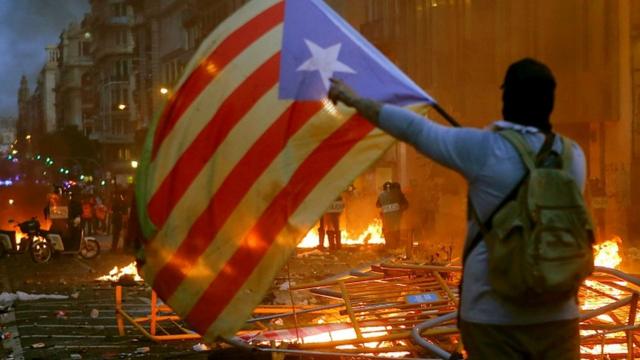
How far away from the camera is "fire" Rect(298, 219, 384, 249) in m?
21.0

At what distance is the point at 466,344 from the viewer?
2965mm

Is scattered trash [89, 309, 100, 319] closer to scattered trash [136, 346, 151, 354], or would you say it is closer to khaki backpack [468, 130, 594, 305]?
scattered trash [136, 346, 151, 354]

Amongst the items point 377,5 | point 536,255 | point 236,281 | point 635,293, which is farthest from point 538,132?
point 377,5

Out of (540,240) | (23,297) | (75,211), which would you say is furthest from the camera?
(75,211)

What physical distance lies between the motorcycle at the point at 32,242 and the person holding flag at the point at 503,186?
1710 cm

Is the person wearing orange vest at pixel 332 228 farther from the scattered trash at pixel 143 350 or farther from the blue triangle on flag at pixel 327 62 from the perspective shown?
the blue triangle on flag at pixel 327 62

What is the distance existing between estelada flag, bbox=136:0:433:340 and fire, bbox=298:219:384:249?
1631 centimetres

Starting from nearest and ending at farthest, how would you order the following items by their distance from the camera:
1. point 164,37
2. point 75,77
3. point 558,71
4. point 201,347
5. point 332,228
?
point 201,347 < point 332,228 < point 558,71 < point 164,37 < point 75,77

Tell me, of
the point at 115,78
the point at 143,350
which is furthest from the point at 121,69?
the point at 143,350

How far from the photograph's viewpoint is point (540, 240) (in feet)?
8.64

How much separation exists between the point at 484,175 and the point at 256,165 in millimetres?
1403

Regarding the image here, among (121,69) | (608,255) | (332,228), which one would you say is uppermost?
(121,69)

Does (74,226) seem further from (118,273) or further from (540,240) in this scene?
(540,240)

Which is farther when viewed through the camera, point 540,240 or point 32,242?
point 32,242
